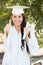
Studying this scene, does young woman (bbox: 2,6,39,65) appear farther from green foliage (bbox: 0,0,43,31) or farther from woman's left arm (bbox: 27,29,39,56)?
green foliage (bbox: 0,0,43,31)

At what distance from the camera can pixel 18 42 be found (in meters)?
2.11

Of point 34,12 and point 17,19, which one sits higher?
point 34,12

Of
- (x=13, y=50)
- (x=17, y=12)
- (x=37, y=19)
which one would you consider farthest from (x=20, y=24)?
(x=37, y=19)

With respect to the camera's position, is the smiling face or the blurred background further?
the blurred background

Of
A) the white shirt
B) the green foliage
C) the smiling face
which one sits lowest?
the white shirt

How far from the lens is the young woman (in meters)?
2.10

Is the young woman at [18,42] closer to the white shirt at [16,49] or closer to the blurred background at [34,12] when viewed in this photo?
the white shirt at [16,49]

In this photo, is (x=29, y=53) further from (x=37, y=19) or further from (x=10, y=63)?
(x=37, y=19)

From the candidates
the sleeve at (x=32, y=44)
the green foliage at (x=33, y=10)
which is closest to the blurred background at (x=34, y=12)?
the green foliage at (x=33, y=10)

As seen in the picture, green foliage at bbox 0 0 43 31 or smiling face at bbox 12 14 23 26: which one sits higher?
green foliage at bbox 0 0 43 31

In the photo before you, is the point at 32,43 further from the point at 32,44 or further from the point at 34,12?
the point at 34,12

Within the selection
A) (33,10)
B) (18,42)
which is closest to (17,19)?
(18,42)

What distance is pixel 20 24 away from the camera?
6.94 feet

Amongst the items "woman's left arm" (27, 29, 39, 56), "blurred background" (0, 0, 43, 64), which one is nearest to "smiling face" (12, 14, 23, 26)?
"woman's left arm" (27, 29, 39, 56)
